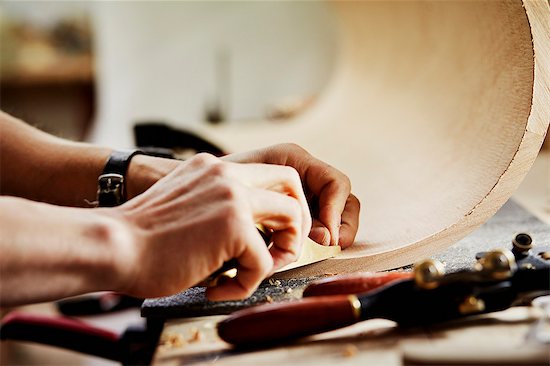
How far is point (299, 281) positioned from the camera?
884 millimetres

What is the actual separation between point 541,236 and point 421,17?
2.40ft

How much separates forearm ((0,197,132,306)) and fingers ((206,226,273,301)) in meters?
0.12

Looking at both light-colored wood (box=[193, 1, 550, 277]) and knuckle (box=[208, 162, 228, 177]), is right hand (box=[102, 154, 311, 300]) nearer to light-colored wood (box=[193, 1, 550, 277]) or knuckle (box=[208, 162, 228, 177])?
knuckle (box=[208, 162, 228, 177])

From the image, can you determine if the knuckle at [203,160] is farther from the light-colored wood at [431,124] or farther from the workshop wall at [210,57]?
the workshop wall at [210,57]

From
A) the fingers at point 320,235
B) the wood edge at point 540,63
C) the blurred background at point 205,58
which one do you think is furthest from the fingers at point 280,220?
the blurred background at point 205,58

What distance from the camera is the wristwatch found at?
1.00 meters

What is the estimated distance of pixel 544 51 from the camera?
0.84 meters

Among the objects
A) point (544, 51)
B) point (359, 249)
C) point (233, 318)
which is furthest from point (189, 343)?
point (544, 51)

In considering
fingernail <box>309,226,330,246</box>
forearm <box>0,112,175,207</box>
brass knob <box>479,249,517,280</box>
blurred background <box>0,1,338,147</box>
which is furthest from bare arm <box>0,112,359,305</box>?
blurred background <box>0,1,338,147</box>

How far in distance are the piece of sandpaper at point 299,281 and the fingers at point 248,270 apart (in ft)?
0.11

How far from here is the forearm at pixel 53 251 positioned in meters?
0.66

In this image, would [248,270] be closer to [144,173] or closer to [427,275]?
[427,275]

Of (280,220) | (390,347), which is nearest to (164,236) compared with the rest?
(280,220)

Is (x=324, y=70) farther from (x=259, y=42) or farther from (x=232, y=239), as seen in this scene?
(x=232, y=239)
